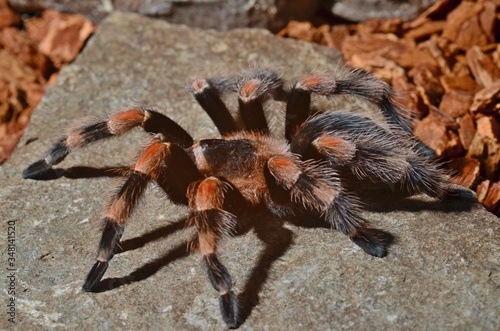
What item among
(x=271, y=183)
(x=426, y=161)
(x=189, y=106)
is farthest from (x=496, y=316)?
(x=189, y=106)

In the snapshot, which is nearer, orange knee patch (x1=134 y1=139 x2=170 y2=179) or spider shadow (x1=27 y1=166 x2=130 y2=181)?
orange knee patch (x1=134 y1=139 x2=170 y2=179)

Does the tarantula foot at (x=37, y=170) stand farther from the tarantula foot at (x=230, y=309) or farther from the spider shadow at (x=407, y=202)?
the spider shadow at (x=407, y=202)

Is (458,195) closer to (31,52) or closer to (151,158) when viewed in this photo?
(151,158)

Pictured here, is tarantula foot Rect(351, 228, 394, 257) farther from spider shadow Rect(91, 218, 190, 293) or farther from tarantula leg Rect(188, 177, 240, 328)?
spider shadow Rect(91, 218, 190, 293)

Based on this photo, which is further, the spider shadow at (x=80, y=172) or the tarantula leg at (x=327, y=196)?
the spider shadow at (x=80, y=172)

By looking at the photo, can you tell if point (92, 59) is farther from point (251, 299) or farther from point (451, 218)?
point (451, 218)

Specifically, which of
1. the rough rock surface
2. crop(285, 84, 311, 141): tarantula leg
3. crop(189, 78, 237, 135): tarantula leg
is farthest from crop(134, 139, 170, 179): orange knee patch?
crop(285, 84, 311, 141): tarantula leg

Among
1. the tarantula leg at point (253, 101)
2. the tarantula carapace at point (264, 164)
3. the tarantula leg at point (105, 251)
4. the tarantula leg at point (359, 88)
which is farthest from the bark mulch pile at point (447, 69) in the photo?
the tarantula leg at point (105, 251)
